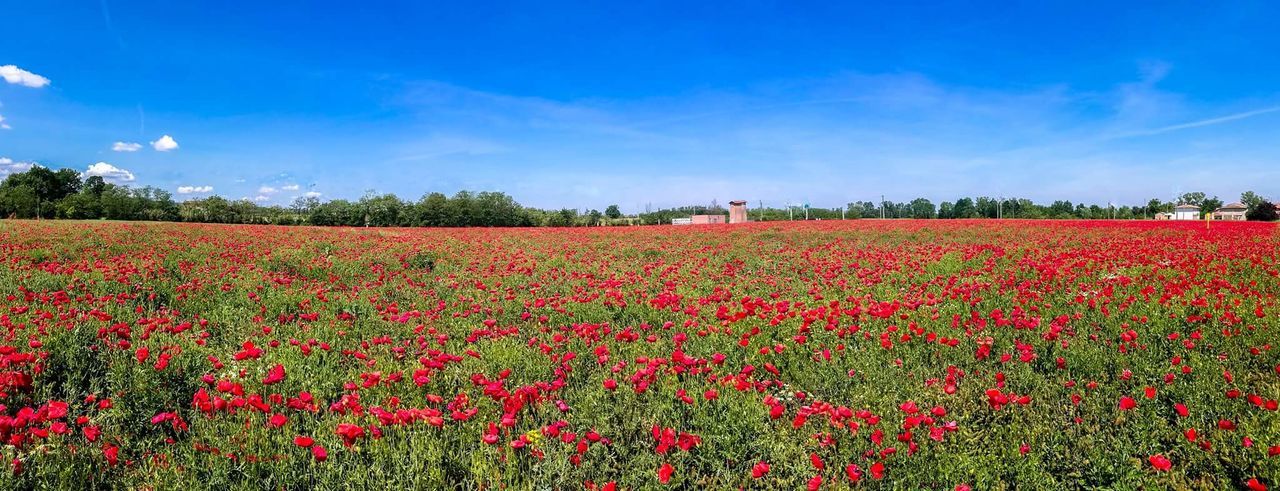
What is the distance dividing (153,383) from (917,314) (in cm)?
791

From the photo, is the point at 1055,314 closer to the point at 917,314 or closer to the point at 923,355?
the point at 917,314

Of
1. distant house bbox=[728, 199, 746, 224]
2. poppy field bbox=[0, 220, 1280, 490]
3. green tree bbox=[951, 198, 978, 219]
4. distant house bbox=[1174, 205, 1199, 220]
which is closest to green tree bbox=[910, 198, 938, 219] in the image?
green tree bbox=[951, 198, 978, 219]

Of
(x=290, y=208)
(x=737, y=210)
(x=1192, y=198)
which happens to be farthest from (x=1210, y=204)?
(x=290, y=208)

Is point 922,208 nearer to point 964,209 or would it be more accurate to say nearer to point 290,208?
point 964,209

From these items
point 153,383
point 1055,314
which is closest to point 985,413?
point 1055,314

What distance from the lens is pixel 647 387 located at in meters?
4.43

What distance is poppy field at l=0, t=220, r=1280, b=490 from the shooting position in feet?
Answer: 11.1

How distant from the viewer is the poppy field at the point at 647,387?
134 inches

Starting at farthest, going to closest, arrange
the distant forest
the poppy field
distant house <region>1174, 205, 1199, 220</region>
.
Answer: distant house <region>1174, 205, 1199, 220</region>, the distant forest, the poppy field

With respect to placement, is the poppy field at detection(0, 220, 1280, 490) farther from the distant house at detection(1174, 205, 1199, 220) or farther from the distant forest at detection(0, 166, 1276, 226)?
the distant house at detection(1174, 205, 1199, 220)

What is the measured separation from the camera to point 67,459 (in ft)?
11.0

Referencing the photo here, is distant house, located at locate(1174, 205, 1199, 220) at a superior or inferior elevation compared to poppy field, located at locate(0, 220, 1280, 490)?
superior

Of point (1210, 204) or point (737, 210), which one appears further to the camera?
point (1210, 204)

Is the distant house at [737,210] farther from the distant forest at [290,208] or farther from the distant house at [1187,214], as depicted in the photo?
the distant house at [1187,214]
